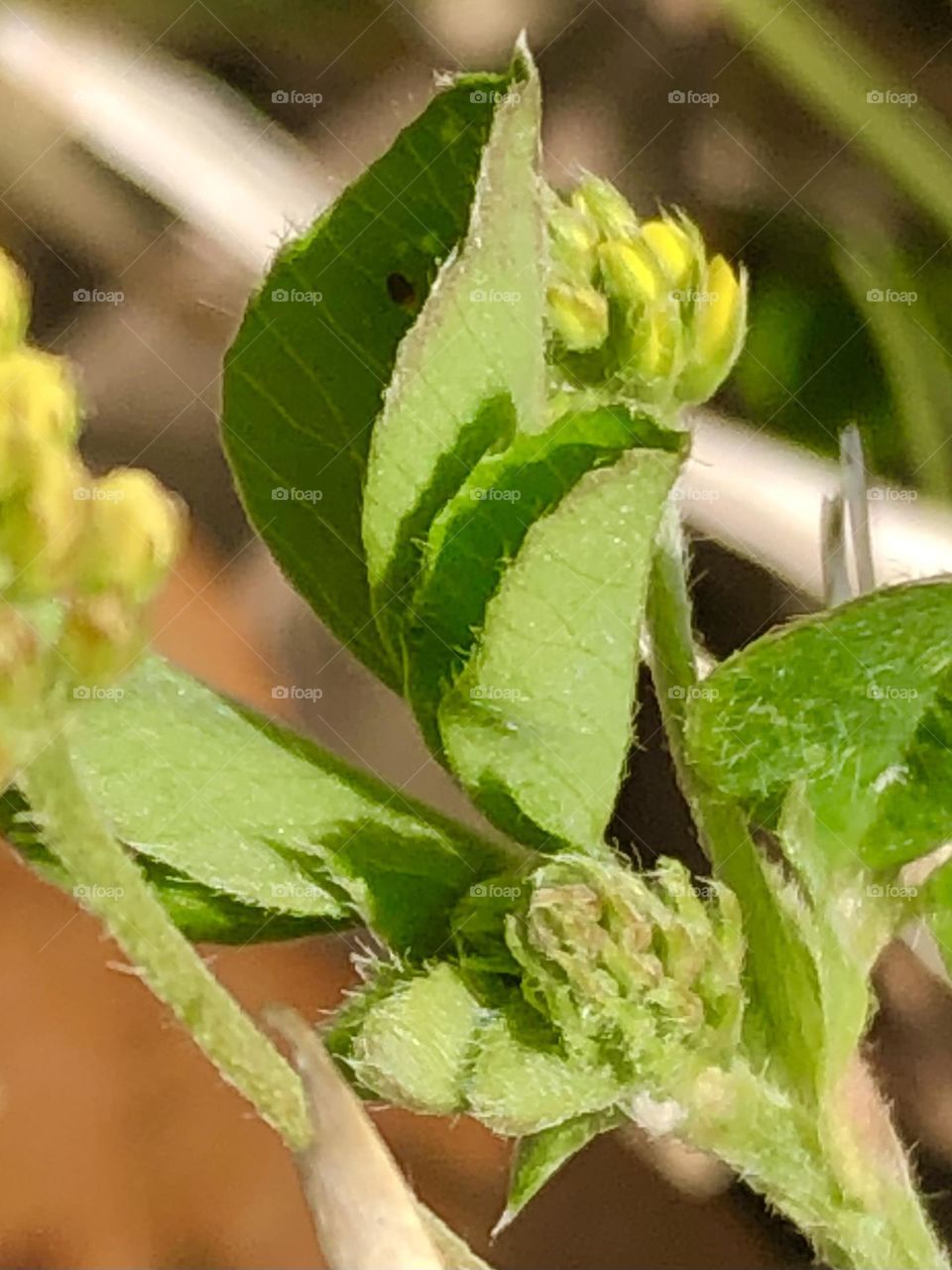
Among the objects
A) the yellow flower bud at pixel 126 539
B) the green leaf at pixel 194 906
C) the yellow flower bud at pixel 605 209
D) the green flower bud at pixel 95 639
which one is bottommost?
the green leaf at pixel 194 906

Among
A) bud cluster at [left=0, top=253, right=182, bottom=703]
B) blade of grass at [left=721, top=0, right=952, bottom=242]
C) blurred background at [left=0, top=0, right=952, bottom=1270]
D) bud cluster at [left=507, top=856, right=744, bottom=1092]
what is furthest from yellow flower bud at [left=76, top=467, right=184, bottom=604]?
blade of grass at [left=721, top=0, right=952, bottom=242]

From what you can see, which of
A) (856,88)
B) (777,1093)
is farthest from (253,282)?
(777,1093)

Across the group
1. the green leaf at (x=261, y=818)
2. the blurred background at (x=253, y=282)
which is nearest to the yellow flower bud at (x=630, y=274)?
the green leaf at (x=261, y=818)

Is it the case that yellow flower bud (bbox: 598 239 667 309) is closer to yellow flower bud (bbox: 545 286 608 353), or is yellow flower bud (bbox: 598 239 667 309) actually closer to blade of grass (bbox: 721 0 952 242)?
yellow flower bud (bbox: 545 286 608 353)

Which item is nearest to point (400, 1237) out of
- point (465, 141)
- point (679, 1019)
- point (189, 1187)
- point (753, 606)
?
point (679, 1019)

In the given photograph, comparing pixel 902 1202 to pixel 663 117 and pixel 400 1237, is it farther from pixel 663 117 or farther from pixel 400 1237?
pixel 663 117

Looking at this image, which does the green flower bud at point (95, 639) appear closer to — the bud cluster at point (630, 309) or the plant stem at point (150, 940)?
the plant stem at point (150, 940)
